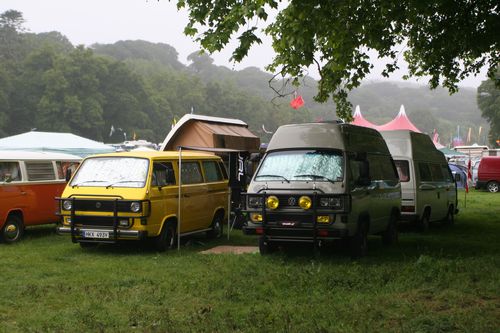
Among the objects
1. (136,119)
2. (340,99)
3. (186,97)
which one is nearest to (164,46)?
(186,97)

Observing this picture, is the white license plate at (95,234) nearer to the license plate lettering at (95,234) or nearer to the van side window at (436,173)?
the license plate lettering at (95,234)

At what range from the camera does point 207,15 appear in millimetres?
9906

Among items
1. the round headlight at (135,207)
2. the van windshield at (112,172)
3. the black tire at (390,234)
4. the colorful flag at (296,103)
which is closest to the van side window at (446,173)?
Answer: the black tire at (390,234)

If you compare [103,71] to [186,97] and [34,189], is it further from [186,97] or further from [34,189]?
[34,189]

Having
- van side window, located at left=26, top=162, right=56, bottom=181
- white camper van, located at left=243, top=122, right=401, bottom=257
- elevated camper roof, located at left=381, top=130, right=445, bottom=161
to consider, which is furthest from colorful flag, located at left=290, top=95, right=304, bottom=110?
white camper van, located at left=243, top=122, right=401, bottom=257

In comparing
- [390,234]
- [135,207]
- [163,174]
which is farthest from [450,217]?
[135,207]

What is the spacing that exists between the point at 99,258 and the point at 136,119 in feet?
261

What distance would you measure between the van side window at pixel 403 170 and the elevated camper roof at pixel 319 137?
3.41 metres

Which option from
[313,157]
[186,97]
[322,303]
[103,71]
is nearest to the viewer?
[322,303]

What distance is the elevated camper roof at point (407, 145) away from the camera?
1541cm

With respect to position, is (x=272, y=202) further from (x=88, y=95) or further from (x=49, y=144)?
(x=88, y=95)

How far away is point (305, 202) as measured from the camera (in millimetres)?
10320

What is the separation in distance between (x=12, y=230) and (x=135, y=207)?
11.7 feet

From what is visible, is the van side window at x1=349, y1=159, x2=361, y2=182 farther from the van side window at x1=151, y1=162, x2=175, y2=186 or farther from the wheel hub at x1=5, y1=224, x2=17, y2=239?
the wheel hub at x1=5, y1=224, x2=17, y2=239
